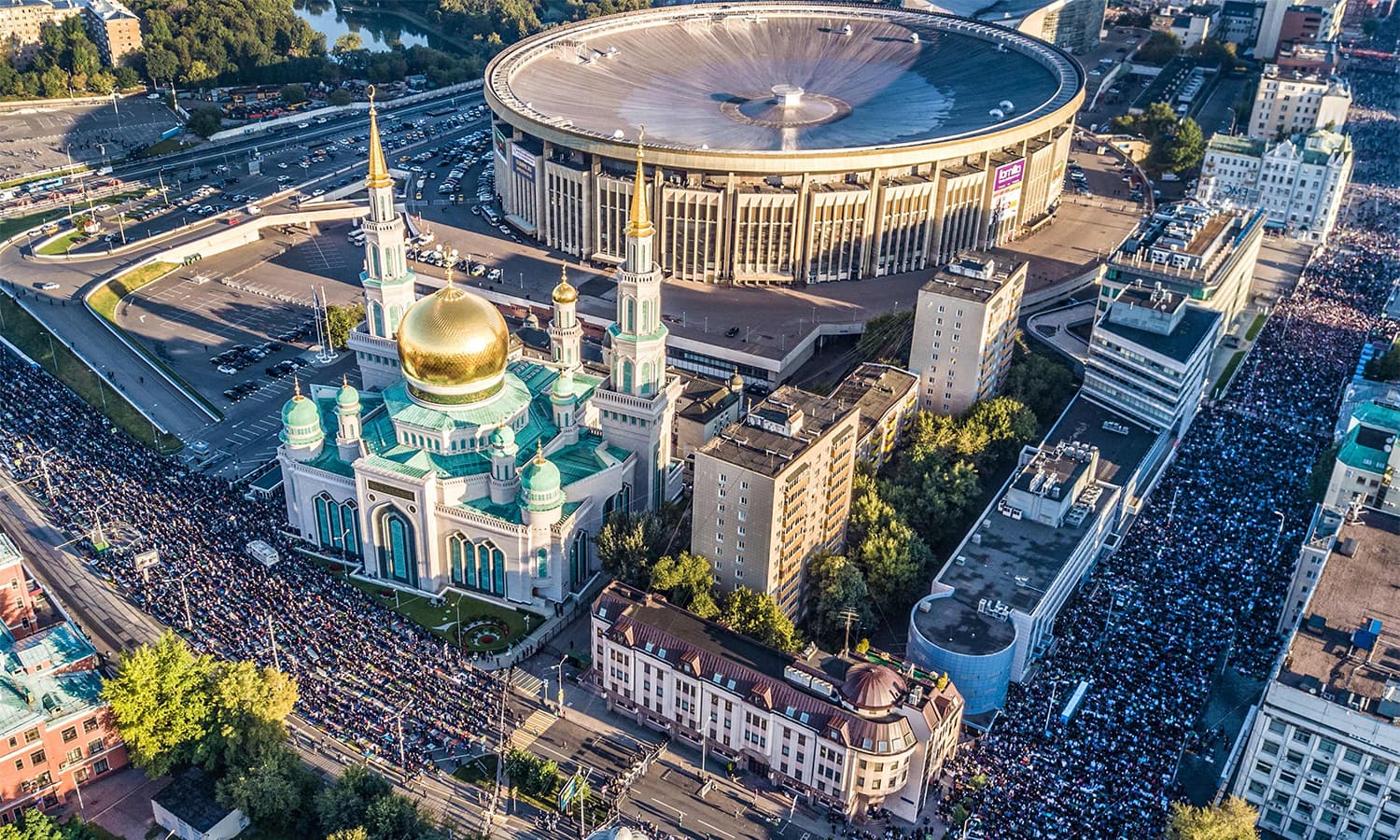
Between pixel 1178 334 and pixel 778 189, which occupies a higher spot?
pixel 778 189

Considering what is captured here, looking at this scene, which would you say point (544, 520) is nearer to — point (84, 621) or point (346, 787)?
point (346, 787)

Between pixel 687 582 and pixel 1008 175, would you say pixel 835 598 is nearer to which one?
pixel 687 582

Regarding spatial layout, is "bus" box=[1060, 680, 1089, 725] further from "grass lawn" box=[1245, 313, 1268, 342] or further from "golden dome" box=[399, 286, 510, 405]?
"grass lawn" box=[1245, 313, 1268, 342]

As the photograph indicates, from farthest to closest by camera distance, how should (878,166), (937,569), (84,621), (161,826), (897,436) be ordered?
(878,166)
(897,436)
(937,569)
(84,621)
(161,826)

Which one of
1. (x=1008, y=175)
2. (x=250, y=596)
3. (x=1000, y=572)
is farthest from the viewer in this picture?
(x=1008, y=175)

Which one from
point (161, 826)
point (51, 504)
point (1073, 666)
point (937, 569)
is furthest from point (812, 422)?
point (51, 504)

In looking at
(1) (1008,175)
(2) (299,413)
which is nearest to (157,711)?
(2) (299,413)
